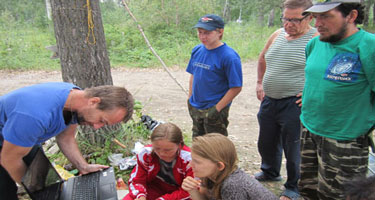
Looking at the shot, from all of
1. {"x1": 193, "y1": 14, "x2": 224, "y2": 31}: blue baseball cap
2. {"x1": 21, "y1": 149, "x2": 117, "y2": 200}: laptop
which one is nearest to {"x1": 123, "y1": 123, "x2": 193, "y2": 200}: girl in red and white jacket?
{"x1": 21, "y1": 149, "x2": 117, "y2": 200}: laptop

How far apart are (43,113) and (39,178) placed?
0.57m

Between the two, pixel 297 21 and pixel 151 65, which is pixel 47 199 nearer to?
pixel 297 21

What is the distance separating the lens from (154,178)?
8.07ft

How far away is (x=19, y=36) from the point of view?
13352 mm

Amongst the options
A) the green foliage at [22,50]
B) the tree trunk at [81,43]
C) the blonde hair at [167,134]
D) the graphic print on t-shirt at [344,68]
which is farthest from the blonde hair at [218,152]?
the green foliage at [22,50]

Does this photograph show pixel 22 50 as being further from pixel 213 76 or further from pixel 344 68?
pixel 344 68

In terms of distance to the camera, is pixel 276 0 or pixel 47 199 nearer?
pixel 47 199

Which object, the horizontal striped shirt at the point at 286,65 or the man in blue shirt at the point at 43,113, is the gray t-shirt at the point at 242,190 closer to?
the man in blue shirt at the point at 43,113

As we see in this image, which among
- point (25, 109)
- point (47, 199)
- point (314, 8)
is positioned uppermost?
point (314, 8)

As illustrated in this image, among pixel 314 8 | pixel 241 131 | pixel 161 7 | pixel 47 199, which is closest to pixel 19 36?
pixel 161 7

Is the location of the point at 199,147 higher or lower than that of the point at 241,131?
higher

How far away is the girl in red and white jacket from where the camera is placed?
2.16 metres

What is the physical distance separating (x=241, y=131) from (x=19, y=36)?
1304cm

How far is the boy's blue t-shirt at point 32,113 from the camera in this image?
5.04ft
